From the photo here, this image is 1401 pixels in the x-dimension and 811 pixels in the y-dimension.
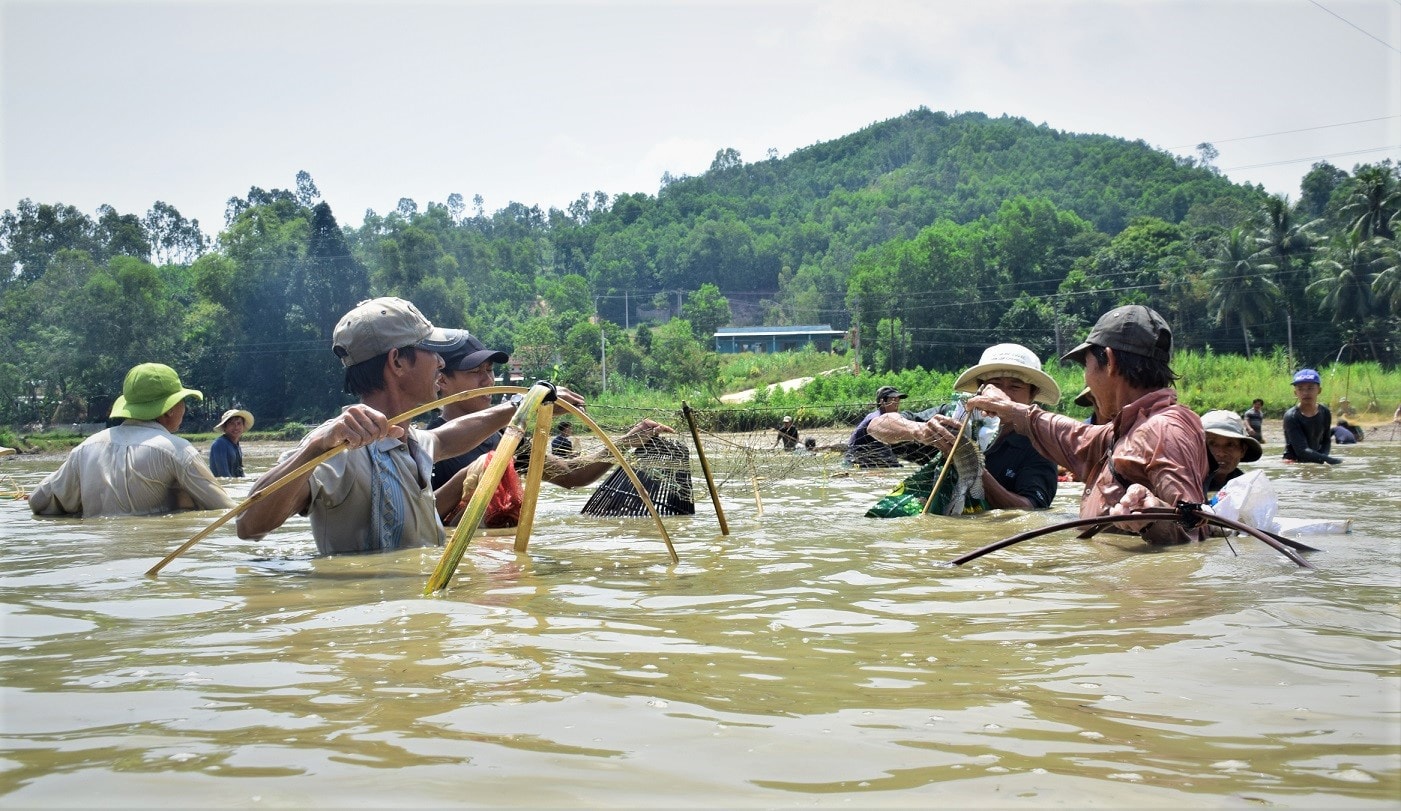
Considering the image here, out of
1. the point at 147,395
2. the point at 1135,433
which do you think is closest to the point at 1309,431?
the point at 1135,433

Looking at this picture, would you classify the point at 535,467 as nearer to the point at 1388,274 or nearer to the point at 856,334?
the point at 1388,274

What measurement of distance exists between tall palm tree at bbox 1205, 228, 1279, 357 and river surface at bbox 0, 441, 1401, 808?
65.0 meters

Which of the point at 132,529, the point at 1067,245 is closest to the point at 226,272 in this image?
the point at 1067,245

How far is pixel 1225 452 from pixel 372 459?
4470 millimetres

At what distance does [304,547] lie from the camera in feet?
17.6

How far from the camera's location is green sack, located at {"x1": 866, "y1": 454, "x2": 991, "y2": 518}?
6.89m

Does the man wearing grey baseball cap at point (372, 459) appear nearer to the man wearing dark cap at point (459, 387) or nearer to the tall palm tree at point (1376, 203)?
the man wearing dark cap at point (459, 387)

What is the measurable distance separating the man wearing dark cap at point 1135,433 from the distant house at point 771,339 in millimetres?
98721

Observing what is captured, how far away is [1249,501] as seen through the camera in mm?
4734

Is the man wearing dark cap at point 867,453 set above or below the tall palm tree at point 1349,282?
below

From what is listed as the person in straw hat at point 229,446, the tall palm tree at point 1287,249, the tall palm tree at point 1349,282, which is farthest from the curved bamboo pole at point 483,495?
the tall palm tree at point 1287,249

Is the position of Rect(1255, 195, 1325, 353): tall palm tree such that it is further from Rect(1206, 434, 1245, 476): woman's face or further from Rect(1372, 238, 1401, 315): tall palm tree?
Rect(1206, 434, 1245, 476): woman's face

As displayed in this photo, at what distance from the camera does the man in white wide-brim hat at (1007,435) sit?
6547mm

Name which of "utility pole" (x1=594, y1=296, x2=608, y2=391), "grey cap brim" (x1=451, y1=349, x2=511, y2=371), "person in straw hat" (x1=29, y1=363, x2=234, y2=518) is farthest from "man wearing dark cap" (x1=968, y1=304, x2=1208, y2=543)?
"utility pole" (x1=594, y1=296, x2=608, y2=391)
